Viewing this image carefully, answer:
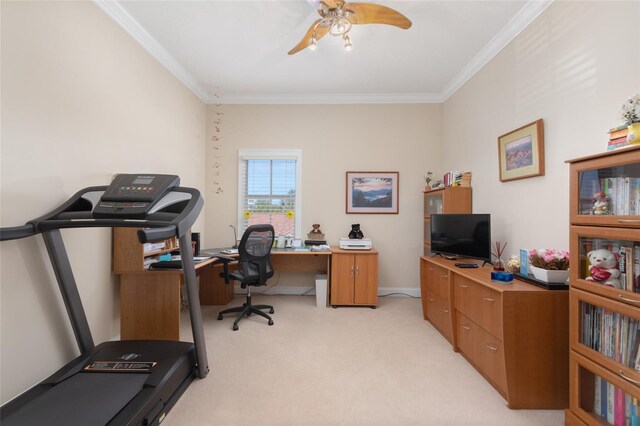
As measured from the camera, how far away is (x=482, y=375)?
206cm

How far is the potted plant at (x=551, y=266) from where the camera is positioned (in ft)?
5.77

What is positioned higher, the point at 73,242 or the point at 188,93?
the point at 188,93

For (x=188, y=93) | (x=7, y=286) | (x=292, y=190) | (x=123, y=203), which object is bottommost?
(x=7, y=286)

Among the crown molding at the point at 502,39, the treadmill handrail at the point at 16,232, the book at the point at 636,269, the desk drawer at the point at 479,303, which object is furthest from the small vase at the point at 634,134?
the treadmill handrail at the point at 16,232

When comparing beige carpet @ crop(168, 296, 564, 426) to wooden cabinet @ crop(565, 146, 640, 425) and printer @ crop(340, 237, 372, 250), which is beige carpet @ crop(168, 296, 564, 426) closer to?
wooden cabinet @ crop(565, 146, 640, 425)

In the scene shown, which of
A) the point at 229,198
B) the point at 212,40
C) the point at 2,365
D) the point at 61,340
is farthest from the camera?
the point at 229,198

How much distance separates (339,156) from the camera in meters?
4.09

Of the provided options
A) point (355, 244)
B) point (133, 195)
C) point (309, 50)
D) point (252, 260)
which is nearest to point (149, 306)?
point (252, 260)

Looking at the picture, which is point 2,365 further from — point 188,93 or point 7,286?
point 188,93

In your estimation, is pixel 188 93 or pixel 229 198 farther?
pixel 229 198

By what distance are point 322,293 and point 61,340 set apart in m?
2.51

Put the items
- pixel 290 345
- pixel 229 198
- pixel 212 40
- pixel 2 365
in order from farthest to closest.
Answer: pixel 229 198
pixel 212 40
pixel 290 345
pixel 2 365

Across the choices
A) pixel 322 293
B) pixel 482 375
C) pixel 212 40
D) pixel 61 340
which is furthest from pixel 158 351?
pixel 212 40

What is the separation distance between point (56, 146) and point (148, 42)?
1.55 metres
